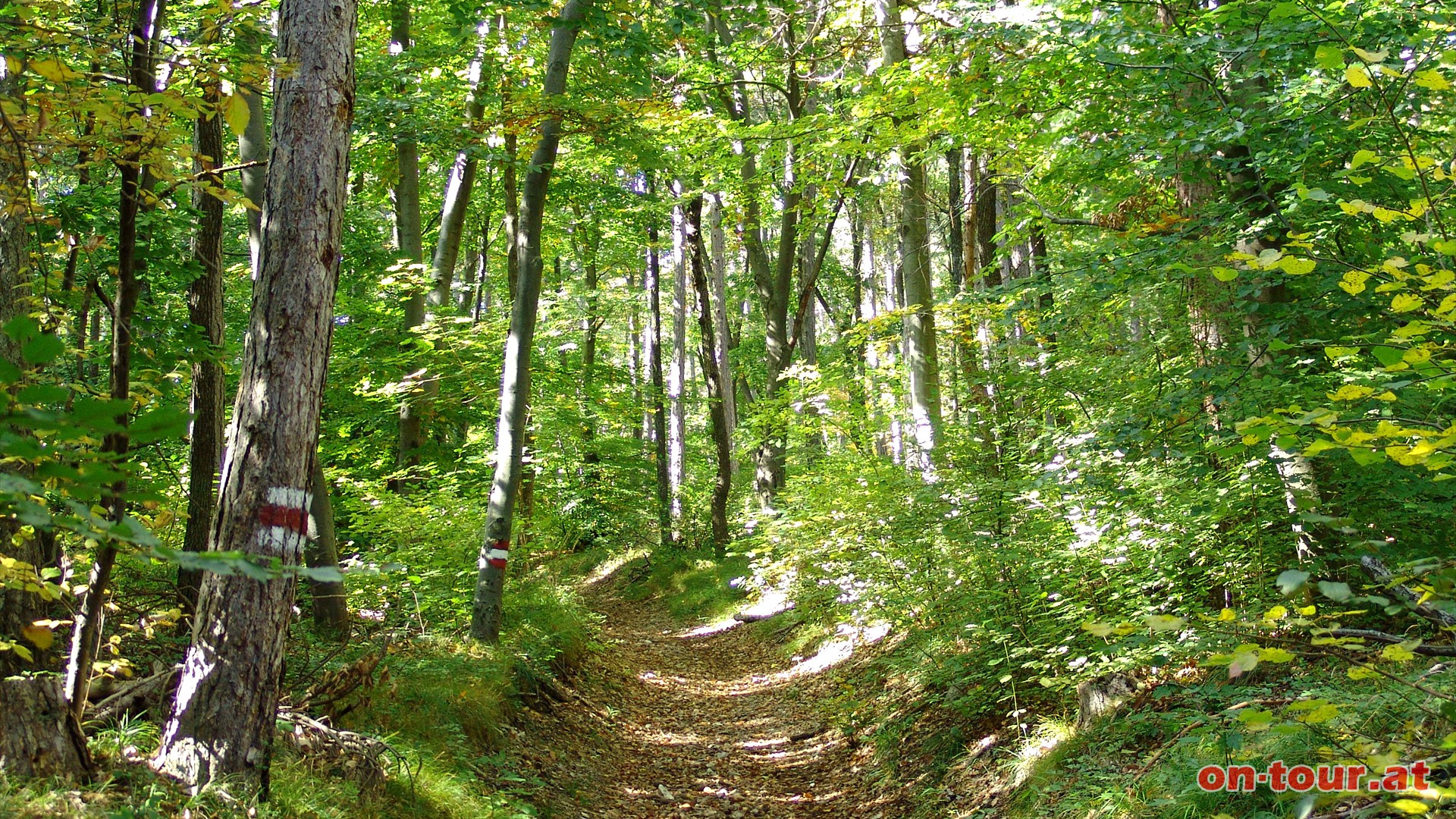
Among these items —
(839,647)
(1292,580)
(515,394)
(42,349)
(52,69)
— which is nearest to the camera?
(42,349)

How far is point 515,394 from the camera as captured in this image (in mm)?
7520

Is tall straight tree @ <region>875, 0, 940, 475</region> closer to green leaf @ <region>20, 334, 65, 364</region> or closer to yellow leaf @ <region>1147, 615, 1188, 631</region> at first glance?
yellow leaf @ <region>1147, 615, 1188, 631</region>

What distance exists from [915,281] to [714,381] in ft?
24.0

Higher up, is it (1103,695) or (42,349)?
(42,349)

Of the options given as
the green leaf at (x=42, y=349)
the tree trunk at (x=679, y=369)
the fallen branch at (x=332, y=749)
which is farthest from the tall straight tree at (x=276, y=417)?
the tree trunk at (x=679, y=369)

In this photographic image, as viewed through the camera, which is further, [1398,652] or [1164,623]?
A: [1398,652]

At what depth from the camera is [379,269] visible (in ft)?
39.7

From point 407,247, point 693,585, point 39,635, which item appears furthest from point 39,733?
point 693,585

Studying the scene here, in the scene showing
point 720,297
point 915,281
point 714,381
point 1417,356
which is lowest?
point 1417,356

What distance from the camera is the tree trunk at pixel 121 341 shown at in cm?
333

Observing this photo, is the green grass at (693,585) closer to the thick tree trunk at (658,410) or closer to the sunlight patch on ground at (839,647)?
the thick tree trunk at (658,410)

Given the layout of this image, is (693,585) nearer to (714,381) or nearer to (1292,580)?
(714,381)

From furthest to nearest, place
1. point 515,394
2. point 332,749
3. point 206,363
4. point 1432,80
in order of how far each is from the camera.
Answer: point 515,394 → point 206,363 → point 332,749 → point 1432,80

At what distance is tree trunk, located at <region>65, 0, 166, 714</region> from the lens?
3.33 metres
